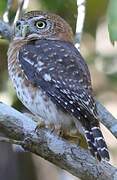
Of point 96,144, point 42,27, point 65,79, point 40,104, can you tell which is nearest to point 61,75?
point 65,79

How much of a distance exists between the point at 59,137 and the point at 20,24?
1266mm

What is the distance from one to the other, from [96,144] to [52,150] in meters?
0.26

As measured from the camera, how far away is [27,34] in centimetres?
474

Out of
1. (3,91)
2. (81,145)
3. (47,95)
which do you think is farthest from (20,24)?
(81,145)

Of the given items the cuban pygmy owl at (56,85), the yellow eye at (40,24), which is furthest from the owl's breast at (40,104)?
the yellow eye at (40,24)

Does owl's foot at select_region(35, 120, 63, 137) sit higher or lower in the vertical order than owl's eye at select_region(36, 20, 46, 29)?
lower

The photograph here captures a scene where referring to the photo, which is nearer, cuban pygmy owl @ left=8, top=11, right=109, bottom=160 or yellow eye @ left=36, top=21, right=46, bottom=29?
cuban pygmy owl @ left=8, top=11, right=109, bottom=160

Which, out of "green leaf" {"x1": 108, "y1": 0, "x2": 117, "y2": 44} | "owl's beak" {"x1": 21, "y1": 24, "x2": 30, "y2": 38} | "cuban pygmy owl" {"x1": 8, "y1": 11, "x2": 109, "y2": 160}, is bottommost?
"cuban pygmy owl" {"x1": 8, "y1": 11, "x2": 109, "y2": 160}

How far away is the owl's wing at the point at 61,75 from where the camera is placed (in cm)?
392

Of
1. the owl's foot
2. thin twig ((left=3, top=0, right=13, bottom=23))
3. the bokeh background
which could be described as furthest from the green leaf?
the bokeh background

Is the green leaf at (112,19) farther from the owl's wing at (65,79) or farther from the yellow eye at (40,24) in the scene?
the yellow eye at (40,24)

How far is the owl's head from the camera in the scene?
4.74 meters

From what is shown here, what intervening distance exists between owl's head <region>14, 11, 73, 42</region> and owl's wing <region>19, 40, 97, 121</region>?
229mm

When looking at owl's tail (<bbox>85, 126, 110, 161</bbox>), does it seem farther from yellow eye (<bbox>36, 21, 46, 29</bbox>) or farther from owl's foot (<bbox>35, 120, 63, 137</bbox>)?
yellow eye (<bbox>36, 21, 46, 29</bbox>)
